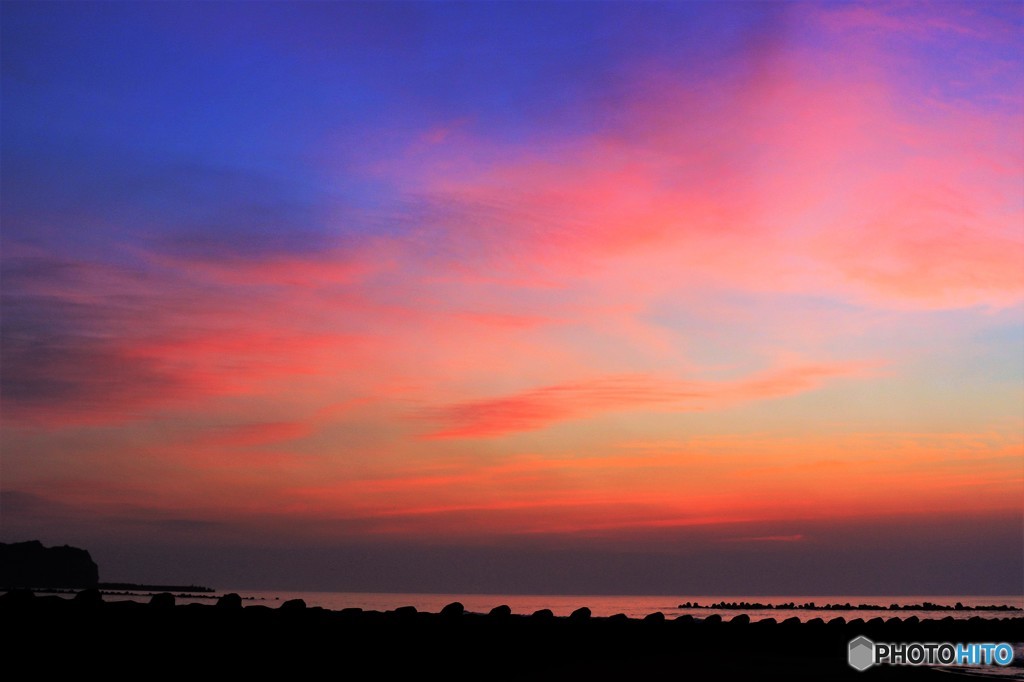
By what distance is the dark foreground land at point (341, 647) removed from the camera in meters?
17.2

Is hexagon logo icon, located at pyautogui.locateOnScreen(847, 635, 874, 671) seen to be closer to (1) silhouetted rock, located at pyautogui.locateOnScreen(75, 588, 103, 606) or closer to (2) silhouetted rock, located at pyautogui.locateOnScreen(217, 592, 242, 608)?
(2) silhouetted rock, located at pyautogui.locateOnScreen(217, 592, 242, 608)

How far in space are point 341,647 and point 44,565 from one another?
194499 mm

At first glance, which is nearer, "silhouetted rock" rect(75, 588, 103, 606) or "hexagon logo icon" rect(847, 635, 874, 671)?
"silhouetted rock" rect(75, 588, 103, 606)

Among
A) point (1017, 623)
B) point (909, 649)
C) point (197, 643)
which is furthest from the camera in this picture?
point (1017, 623)

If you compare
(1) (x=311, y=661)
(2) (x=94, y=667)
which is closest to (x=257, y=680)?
(1) (x=311, y=661)

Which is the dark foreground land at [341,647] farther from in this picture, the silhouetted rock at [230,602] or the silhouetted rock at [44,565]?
the silhouetted rock at [44,565]

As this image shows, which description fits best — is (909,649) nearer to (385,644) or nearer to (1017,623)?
(385,644)

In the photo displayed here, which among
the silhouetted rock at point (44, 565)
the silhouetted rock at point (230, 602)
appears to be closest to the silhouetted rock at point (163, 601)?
the silhouetted rock at point (230, 602)

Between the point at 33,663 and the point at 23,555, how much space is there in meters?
193

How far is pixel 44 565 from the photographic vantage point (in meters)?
189

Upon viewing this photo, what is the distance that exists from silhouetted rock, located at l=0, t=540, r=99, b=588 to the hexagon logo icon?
183 meters

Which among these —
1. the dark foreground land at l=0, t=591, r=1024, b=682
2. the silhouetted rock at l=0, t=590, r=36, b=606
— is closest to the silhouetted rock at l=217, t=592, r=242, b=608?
the dark foreground land at l=0, t=591, r=1024, b=682

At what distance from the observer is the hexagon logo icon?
2170 cm

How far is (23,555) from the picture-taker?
186 metres
